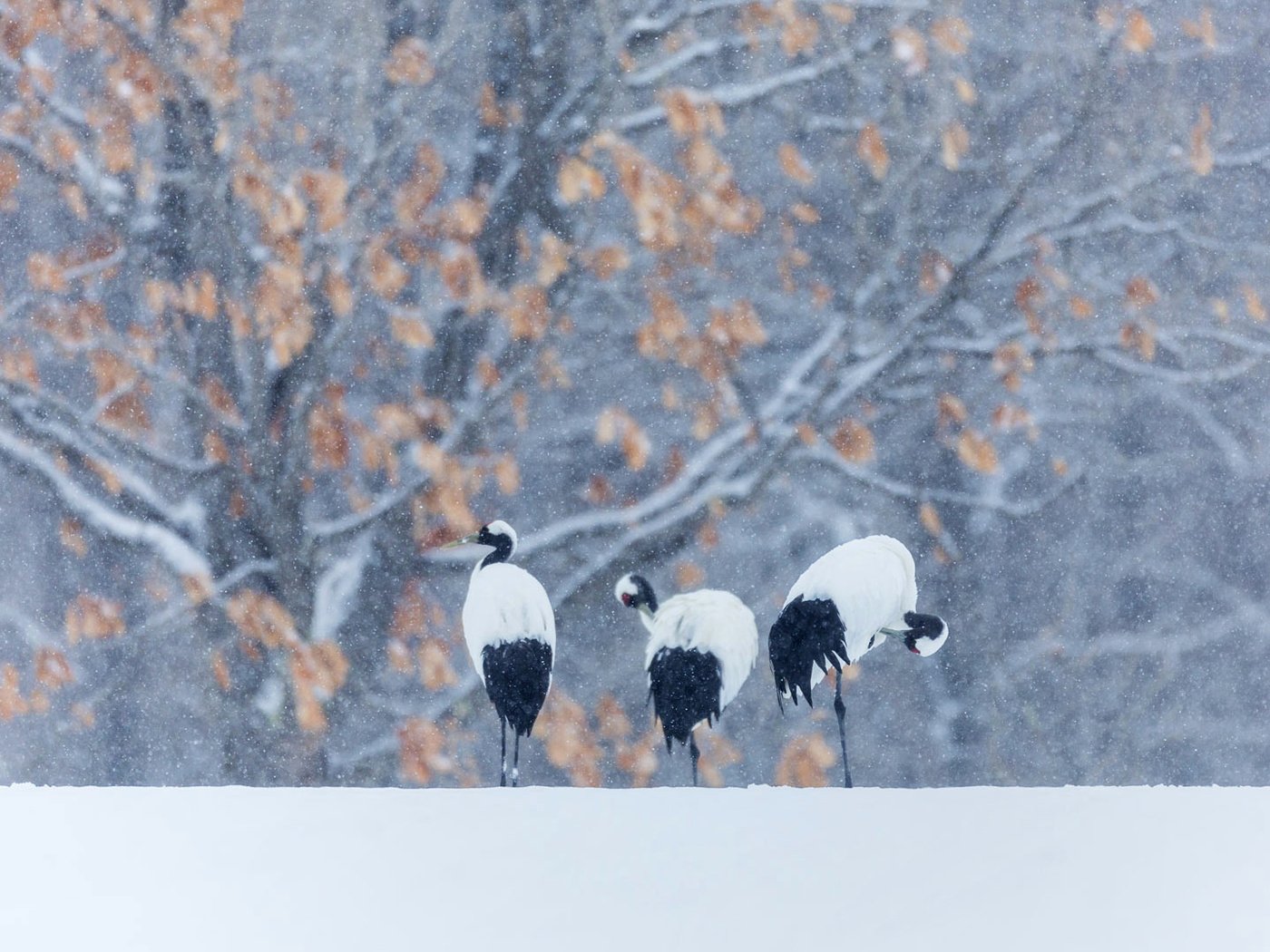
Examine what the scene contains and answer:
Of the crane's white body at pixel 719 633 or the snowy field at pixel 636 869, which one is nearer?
the snowy field at pixel 636 869

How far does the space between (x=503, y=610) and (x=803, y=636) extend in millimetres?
494

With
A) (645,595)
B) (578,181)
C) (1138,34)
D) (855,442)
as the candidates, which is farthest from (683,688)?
(1138,34)

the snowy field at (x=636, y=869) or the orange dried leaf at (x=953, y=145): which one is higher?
the orange dried leaf at (x=953, y=145)

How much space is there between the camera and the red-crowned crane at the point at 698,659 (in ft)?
6.81

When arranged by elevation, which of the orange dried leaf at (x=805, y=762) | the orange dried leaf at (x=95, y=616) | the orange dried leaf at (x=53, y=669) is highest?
the orange dried leaf at (x=95, y=616)

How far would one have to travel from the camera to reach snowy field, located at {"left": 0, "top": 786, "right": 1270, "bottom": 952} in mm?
1737

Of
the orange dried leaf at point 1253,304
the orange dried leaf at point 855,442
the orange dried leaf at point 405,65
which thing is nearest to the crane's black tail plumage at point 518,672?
the orange dried leaf at point 855,442

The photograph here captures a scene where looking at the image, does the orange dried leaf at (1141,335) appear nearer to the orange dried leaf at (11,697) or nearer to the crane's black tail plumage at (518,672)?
the crane's black tail plumage at (518,672)

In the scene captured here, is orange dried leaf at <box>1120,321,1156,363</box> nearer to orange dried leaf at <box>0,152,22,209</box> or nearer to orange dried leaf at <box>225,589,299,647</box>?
orange dried leaf at <box>225,589,299,647</box>

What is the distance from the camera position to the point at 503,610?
2.09 metres

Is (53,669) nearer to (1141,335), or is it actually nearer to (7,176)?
(7,176)

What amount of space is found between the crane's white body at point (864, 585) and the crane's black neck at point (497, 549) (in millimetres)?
468

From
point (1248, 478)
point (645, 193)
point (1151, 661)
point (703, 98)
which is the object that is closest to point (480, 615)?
point (645, 193)

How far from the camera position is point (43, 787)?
7.07ft
